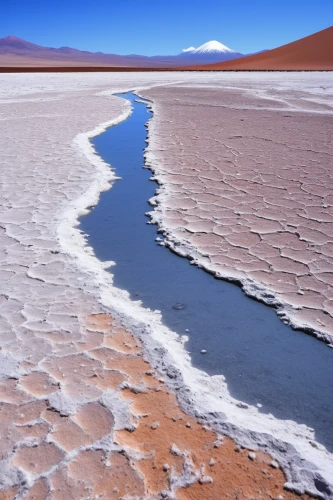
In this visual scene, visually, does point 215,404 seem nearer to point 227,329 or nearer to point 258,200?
point 227,329

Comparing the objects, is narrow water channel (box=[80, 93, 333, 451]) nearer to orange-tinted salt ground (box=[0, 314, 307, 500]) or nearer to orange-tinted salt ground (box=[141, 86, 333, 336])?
A: orange-tinted salt ground (box=[141, 86, 333, 336])

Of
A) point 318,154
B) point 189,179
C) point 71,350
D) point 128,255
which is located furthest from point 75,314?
point 318,154

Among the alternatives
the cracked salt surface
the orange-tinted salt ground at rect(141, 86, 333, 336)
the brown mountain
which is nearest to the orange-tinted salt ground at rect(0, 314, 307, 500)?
the cracked salt surface

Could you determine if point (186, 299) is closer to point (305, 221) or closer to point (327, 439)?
point (327, 439)

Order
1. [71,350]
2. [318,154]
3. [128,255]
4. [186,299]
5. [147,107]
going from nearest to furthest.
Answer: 1. [71,350]
2. [186,299]
3. [128,255]
4. [318,154]
5. [147,107]

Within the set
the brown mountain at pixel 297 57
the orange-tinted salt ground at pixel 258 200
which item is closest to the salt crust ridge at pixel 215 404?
the orange-tinted salt ground at pixel 258 200

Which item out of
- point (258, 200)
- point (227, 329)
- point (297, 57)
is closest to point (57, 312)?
point (227, 329)

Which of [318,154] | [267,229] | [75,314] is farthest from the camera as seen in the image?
[318,154]
